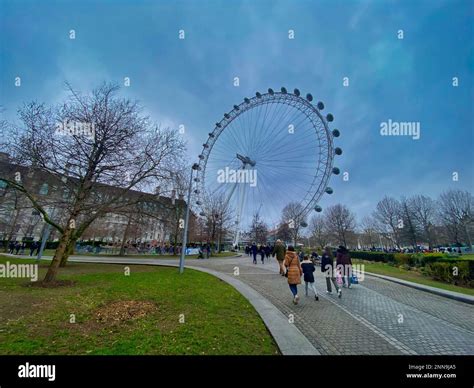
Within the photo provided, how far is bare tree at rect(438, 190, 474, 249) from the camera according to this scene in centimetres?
4516

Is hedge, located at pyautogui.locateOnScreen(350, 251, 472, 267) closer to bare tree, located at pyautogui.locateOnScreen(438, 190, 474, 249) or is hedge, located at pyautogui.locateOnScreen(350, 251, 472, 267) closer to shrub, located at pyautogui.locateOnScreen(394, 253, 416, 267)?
shrub, located at pyautogui.locateOnScreen(394, 253, 416, 267)

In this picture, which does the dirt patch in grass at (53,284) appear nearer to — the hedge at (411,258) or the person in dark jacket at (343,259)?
the person in dark jacket at (343,259)

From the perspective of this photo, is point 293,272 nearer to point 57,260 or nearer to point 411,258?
point 57,260

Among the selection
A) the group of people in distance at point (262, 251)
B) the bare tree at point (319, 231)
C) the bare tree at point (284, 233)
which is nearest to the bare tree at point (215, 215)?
the group of people in distance at point (262, 251)

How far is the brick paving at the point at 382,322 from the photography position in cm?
482

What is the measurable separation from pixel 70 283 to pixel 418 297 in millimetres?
16148

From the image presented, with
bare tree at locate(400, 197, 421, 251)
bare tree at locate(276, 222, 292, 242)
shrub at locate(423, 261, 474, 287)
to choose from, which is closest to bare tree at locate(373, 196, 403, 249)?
bare tree at locate(400, 197, 421, 251)

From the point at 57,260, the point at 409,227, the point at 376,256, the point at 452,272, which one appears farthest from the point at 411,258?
the point at 409,227

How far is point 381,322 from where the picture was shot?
6348 millimetres

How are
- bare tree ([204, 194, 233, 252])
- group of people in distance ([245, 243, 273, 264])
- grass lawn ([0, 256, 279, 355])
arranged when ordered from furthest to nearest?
bare tree ([204, 194, 233, 252]), group of people in distance ([245, 243, 273, 264]), grass lawn ([0, 256, 279, 355])

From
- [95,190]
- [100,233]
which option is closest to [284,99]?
[95,190]

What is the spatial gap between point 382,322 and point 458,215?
193 feet

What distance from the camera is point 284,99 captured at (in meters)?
29.8

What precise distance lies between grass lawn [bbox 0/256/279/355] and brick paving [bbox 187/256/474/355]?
1478mm
